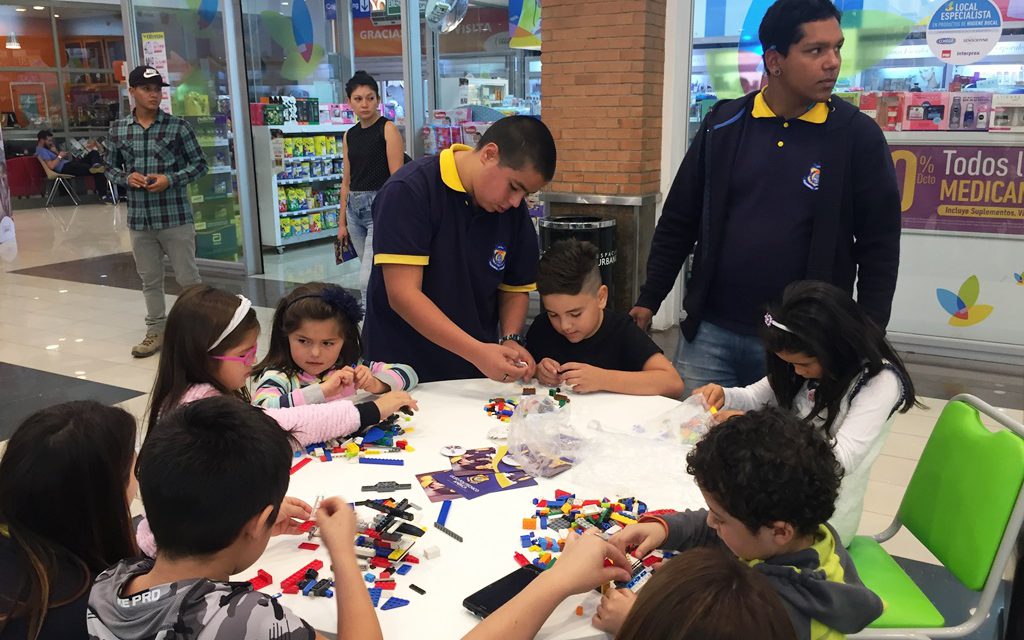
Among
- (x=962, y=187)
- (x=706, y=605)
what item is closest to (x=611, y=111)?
(x=962, y=187)

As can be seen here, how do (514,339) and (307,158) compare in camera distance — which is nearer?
(514,339)

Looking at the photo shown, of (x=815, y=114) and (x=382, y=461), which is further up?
(x=815, y=114)

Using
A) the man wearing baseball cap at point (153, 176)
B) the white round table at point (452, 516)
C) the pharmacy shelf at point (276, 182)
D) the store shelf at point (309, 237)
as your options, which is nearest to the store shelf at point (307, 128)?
the pharmacy shelf at point (276, 182)

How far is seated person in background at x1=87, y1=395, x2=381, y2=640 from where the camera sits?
1.18 meters

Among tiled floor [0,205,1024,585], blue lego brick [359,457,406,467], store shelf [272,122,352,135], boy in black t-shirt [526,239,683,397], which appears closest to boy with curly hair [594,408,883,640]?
blue lego brick [359,457,406,467]

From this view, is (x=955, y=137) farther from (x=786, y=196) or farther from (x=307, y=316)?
(x=307, y=316)

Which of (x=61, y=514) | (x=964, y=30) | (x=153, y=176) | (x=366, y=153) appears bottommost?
(x=61, y=514)

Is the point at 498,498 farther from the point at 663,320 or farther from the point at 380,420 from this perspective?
the point at 663,320

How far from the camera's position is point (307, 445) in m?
2.12

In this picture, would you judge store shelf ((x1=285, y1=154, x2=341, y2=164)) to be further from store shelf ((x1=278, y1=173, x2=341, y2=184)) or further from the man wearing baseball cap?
the man wearing baseball cap

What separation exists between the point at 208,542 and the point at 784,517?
960 mm

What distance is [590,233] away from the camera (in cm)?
559

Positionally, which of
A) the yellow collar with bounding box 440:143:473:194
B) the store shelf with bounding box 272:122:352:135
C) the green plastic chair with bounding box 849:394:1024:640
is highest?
the store shelf with bounding box 272:122:352:135

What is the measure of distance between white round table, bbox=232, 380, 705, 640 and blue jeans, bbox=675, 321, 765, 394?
31 centimetres
